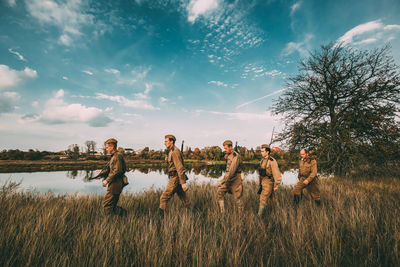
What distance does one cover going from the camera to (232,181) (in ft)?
16.1

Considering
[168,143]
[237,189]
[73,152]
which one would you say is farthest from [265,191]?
[73,152]

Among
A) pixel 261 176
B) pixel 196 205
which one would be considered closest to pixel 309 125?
pixel 261 176

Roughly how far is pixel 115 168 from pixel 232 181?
3.13 m

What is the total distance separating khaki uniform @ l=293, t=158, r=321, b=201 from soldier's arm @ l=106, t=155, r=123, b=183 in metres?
5.45

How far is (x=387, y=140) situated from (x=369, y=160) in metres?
1.55

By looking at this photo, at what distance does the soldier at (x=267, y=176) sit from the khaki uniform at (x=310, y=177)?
1410mm

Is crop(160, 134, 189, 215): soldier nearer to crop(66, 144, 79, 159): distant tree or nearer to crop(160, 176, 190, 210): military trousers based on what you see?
crop(160, 176, 190, 210): military trousers

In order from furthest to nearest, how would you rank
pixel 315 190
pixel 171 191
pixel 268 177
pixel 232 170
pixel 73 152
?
pixel 73 152
pixel 315 190
pixel 268 177
pixel 232 170
pixel 171 191

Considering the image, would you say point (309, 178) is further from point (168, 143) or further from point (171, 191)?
point (168, 143)

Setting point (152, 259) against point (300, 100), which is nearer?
point (152, 259)

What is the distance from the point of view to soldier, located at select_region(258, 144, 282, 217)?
4.56 meters

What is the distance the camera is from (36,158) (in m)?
50.6

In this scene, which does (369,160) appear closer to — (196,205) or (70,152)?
(196,205)

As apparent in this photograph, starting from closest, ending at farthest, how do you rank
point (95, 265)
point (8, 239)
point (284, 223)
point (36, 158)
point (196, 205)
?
point (95, 265), point (8, 239), point (284, 223), point (196, 205), point (36, 158)
